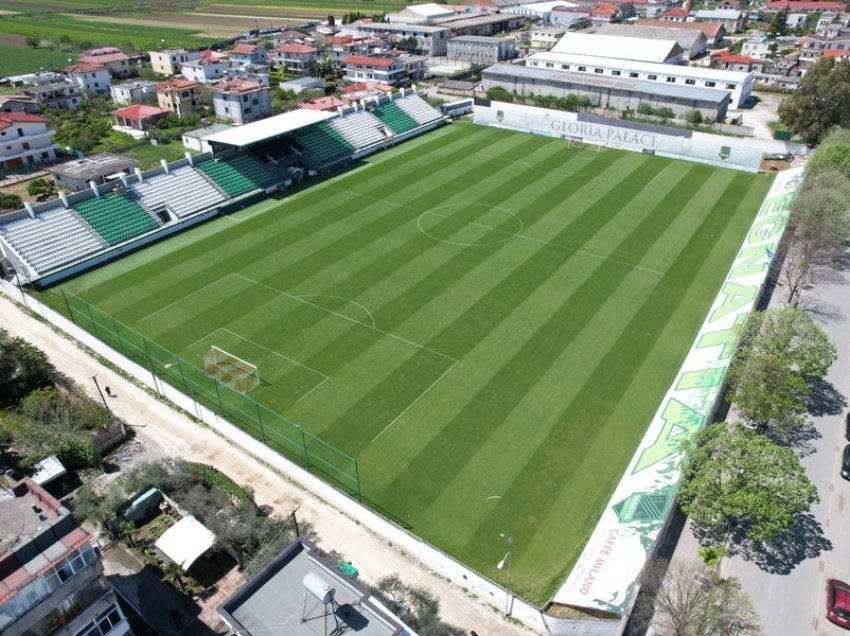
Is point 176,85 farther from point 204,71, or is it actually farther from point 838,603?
point 838,603

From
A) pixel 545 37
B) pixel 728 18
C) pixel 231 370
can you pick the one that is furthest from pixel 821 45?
pixel 231 370

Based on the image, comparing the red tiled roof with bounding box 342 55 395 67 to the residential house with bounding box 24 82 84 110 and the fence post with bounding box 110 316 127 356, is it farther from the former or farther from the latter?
the fence post with bounding box 110 316 127 356

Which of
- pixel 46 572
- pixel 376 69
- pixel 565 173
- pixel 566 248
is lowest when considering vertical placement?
pixel 566 248

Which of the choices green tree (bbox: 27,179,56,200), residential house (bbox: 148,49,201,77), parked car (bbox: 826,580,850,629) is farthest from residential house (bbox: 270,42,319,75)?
parked car (bbox: 826,580,850,629)

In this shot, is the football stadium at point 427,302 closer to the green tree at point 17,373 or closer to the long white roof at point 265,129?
the long white roof at point 265,129

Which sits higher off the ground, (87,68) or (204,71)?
(87,68)

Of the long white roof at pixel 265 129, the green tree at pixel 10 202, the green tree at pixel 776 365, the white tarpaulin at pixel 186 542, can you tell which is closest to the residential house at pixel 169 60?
the green tree at pixel 10 202

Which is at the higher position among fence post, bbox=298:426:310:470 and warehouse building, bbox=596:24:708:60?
warehouse building, bbox=596:24:708:60
